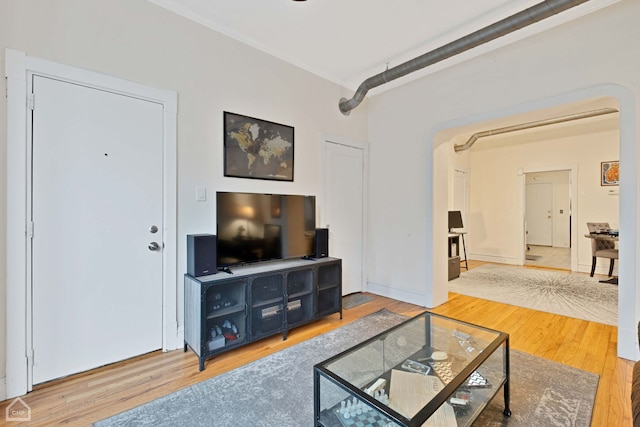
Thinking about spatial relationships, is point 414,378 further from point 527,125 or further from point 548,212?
point 548,212

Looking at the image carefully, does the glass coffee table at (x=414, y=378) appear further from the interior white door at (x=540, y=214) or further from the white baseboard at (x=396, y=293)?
the interior white door at (x=540, y=214)

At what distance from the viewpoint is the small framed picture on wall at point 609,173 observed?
5.31 m

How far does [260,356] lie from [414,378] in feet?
4.43

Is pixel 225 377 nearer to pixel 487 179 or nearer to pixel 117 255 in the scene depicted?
pixel 117 255

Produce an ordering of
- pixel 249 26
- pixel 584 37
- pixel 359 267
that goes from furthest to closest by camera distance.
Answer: pixel 359 267
pixel 249 26
pixel 584 37

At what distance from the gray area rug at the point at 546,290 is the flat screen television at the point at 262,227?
9.03ft

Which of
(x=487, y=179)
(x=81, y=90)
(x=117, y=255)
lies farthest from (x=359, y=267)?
(x=487, y=179)

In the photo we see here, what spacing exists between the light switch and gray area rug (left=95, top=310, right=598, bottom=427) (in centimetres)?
151

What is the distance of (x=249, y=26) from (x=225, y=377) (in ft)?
10.2

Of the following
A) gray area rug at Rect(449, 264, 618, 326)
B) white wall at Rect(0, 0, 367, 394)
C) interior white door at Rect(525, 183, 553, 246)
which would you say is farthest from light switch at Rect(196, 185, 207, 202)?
→ interior white door at Rect(525, 183, 553, 246)

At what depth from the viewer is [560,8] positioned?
84.8 inches

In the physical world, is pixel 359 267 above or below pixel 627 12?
below

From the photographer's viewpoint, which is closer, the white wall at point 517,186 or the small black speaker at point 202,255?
the small black speaker at point 202,255

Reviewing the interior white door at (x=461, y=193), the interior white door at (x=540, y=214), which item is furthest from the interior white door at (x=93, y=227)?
the interior white door at (x=540, y=214)
